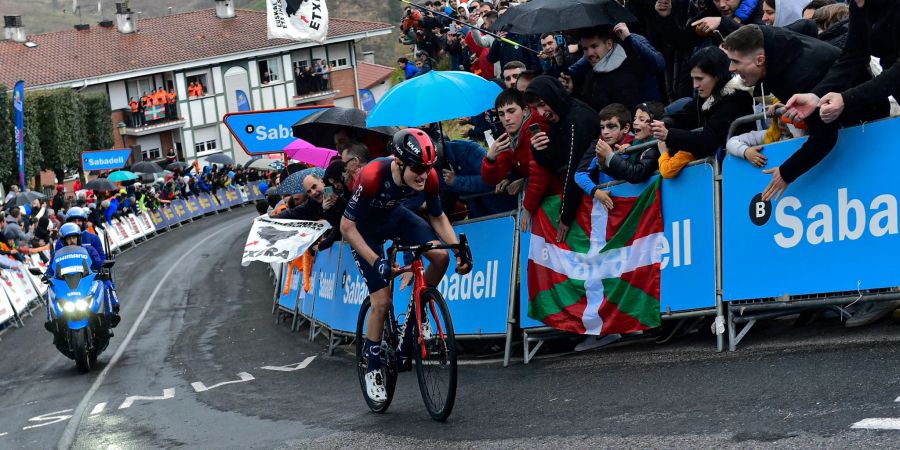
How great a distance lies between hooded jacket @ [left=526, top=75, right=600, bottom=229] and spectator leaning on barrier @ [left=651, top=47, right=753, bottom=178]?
1.04m

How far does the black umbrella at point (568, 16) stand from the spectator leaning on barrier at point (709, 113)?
232 cm

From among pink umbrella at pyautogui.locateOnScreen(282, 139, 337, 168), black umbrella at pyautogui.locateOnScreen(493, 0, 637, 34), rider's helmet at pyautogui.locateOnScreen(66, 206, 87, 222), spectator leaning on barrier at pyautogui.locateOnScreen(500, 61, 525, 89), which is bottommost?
rider's helmet at pyautogui.locateOnScreen(66, 206, 87, 222)

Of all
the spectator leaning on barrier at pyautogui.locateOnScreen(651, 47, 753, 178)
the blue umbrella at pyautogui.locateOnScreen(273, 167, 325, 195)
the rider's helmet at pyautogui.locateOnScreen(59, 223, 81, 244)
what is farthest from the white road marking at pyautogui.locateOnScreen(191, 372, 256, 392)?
the spectator leaning on barrier at pyautogui.locateOnScreen(651, 47, 753, 178)

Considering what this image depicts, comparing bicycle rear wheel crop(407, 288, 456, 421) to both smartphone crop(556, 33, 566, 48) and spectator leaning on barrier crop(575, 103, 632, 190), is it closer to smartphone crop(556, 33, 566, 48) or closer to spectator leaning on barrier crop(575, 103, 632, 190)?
spectator leaning on barrier crop(575, 103, 632, 190)

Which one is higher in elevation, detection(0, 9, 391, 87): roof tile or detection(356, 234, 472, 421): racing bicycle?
detection(0, 9, 391, 87): roof tile

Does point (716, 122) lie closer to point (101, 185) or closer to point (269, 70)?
point (101, 185)

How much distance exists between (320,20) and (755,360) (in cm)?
1228

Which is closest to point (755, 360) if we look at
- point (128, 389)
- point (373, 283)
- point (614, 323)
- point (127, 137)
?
point (614, 323)

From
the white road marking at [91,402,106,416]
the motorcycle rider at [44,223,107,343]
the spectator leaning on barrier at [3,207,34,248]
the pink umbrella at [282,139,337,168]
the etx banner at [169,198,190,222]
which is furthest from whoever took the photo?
the etx banner at [169,198,190,222]

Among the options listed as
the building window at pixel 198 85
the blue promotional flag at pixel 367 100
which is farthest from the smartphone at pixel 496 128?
the building window at pixel 198 85

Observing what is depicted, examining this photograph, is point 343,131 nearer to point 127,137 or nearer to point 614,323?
point 614,323

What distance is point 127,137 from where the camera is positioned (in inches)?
2916

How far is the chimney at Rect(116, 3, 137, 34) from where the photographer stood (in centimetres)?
7975

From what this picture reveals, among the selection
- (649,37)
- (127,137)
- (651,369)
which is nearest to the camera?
(651,369)
